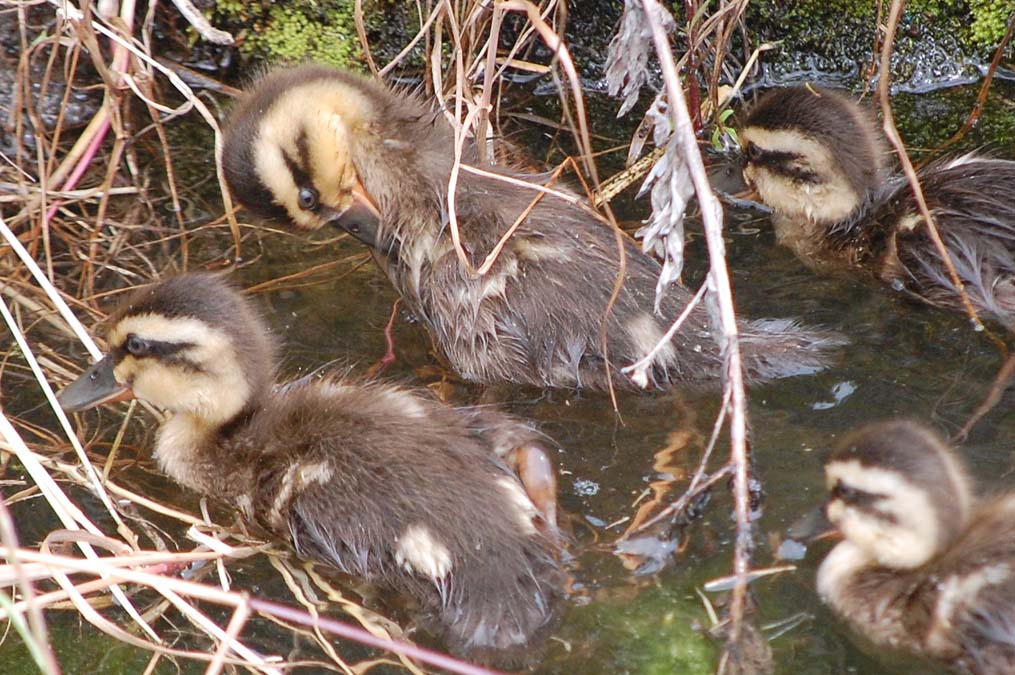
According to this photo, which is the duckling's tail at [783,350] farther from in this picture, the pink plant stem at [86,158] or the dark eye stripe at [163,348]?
the pink plant stem at [86,158]

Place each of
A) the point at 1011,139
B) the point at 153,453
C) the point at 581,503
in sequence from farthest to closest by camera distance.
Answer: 1. the point at 1011,139
2. the point at 153,453
3. the point at 581,503

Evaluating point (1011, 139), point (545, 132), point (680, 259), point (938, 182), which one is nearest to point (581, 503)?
point (680, 259)

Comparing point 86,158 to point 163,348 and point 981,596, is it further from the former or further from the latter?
point 981,596

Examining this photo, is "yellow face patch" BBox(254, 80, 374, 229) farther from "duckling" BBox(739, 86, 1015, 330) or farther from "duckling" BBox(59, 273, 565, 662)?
"duckling" BBox(739, 86, 1015, 330)

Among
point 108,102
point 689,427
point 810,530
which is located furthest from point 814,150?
point 108,102

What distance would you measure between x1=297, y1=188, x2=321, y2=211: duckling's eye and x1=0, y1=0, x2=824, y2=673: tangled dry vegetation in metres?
0.25

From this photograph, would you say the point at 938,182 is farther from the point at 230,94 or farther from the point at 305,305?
the point at 230,94

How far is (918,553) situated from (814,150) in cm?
145

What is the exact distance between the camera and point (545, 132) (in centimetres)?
446

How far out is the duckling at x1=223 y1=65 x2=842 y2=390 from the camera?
3324mm

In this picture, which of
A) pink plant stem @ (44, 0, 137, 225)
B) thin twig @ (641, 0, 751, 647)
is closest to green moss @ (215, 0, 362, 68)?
pink plant stem @ (44, 0, 137, 225)

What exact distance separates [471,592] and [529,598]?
11 centimetres

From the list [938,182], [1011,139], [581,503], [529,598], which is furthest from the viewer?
[1011,139]

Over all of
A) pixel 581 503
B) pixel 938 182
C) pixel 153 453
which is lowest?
pixel 153 453
